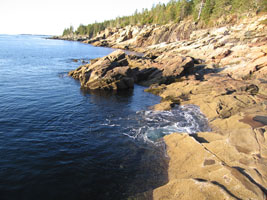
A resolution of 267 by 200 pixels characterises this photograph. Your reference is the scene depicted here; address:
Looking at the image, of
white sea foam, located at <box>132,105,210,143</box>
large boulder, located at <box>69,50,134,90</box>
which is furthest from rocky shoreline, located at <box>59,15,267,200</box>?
white sea foam, located at <box>132,105,210,143</box>

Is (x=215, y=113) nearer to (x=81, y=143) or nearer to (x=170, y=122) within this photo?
(x=170, y=122)

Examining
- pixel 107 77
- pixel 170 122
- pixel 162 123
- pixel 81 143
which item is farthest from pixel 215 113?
pixel 107 77

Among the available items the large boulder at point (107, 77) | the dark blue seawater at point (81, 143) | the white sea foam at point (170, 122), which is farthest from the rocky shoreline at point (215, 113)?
the dark blue seawater at point (81, 143)

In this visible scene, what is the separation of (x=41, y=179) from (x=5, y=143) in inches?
276

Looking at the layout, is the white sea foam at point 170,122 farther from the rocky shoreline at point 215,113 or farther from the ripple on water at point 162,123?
the rocky shoreline at point 215,113

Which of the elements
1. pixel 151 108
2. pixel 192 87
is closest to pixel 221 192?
pixel 151 108

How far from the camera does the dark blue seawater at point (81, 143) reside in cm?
1146

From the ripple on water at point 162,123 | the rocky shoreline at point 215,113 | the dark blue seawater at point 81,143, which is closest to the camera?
the rocky shoreline at point 215,113

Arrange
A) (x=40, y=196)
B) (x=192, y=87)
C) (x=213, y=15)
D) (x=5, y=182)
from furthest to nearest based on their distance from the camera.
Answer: (x=213, y=15) < (x=192, y=87) < (x=5, y=182) < (x=40, y=196)

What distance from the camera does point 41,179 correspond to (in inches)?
472

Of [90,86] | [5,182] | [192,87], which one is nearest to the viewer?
[5,182]

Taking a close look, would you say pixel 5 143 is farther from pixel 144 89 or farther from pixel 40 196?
pixel 144 89

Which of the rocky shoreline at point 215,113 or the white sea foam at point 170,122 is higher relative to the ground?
the rocky shoreline at point 215,113

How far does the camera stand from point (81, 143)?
1642 centimetres
